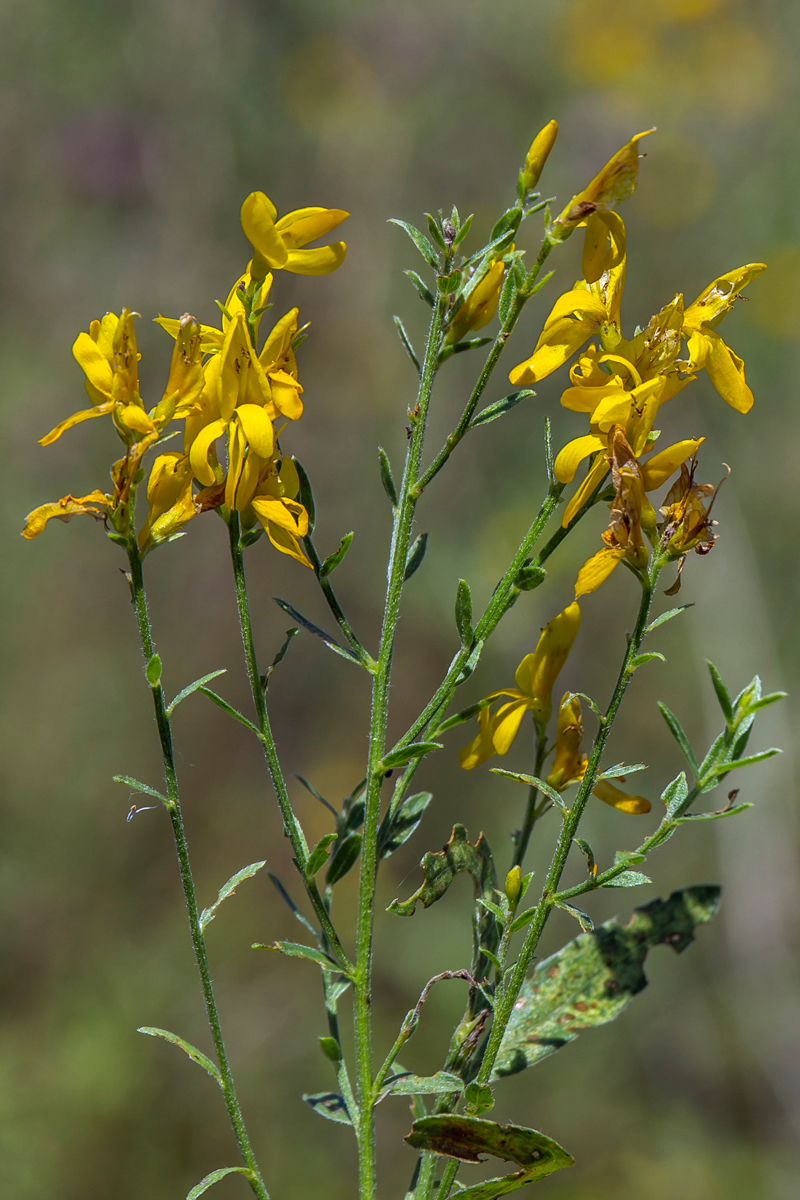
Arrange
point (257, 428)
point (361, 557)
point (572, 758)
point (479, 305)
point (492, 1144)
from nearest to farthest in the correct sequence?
1. point (492, 1144)
2. point (257, 428)
3. point (479, 305)
4. point (572, 758)
5. point (361, 557)

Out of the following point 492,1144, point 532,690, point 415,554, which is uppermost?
point 415,554

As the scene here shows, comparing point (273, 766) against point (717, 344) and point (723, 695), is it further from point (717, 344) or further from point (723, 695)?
point (717, 344)

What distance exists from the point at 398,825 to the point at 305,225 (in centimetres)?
90

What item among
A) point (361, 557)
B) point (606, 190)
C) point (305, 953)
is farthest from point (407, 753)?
point (361, 557)

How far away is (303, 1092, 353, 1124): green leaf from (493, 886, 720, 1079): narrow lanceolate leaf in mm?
271

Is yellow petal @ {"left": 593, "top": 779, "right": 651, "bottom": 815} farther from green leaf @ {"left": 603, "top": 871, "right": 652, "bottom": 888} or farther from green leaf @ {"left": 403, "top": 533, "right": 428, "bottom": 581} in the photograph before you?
green leaf @ {"left": 403, "top": 533, "right": 428, "bottom": 581}

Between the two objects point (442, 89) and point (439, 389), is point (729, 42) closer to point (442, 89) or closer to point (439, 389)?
point (442, 89)

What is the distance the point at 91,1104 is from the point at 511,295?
15.5 feet

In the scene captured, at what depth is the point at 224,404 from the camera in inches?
51.5

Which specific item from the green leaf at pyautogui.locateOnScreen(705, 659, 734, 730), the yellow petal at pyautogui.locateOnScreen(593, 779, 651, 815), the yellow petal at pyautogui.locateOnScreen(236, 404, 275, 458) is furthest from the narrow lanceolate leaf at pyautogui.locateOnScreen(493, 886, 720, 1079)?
→ the yellow petal at pyautogui.locateOnScreen(236, 404, 275, 458)

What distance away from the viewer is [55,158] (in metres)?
5.98

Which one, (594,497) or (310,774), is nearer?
(594,497)

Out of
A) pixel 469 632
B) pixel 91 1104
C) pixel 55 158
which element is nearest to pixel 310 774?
pixel 91 1104

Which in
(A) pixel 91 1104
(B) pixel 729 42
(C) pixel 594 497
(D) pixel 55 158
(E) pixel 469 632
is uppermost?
(B) pixel 729 42
